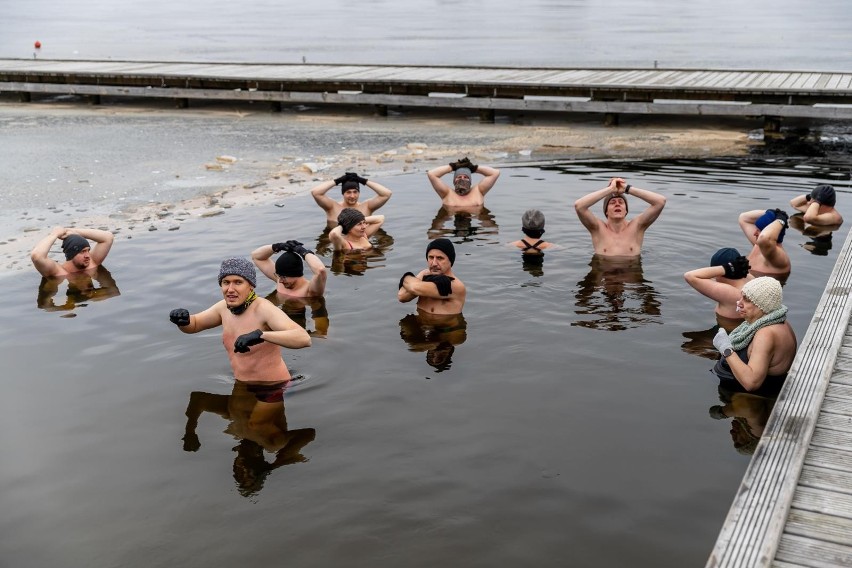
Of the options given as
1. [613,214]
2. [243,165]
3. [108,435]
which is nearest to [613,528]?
[108,435]

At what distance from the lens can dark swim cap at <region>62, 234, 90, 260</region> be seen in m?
11.2

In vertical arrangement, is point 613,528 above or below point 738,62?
below

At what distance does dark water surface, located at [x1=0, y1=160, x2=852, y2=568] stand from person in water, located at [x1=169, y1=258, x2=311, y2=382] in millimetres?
305

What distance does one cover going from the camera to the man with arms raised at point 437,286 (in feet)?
30.8

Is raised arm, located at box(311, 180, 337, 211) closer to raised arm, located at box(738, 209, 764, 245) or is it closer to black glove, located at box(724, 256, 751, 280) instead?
raised arm, located at box(738, 209, 764, 245)

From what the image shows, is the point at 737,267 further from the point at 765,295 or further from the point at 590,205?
the point at 590,205

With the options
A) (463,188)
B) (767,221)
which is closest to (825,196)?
(767,221)

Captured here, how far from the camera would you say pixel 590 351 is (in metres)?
8.84

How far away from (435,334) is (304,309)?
1.72 m

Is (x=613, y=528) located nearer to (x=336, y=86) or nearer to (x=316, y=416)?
(x=316, y=416)

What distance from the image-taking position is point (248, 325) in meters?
7.62

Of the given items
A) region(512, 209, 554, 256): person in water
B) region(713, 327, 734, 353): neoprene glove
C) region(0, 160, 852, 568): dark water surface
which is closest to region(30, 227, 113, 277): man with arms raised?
region(0, 160, 852, 568): dark water surface

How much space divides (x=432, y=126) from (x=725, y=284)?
13060mm

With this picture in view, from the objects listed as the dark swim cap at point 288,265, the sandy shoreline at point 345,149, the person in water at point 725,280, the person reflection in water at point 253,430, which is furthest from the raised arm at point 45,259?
the person in water at point 725,280
